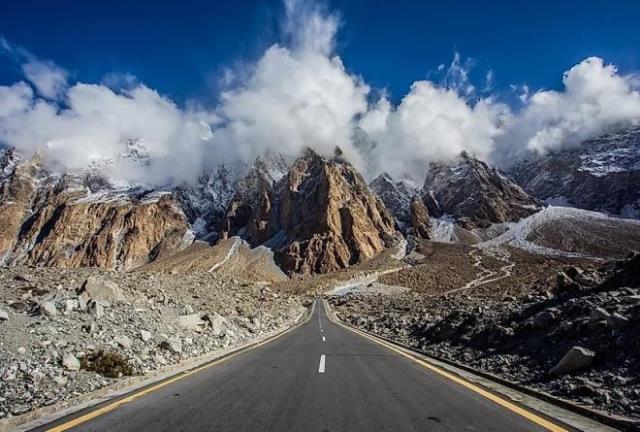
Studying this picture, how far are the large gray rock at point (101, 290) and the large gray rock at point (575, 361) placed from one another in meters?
13.9

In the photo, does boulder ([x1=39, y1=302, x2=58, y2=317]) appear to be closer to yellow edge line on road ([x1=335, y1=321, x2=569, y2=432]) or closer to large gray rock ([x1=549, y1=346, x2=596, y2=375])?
yellow edge line on road ([x1=335, y1=321, x2=569, y2=432])

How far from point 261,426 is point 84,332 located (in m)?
7.96

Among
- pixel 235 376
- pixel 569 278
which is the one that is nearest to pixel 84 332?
pixel 235 376

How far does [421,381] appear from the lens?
11.3m

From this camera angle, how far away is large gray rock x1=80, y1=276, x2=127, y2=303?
16531 mm

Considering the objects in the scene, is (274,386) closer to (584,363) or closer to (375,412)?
(375,412)

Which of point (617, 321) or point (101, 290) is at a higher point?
point (101, 290)

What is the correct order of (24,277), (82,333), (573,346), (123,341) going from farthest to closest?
(24,277) < (123,341) < (82,333) < (573,346)

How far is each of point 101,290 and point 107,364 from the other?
6.29m

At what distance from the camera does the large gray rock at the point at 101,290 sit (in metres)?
16.5

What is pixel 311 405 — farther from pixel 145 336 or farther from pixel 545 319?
pixel 545 319

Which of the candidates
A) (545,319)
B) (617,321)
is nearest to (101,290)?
(545,319)

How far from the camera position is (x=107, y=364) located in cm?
1132

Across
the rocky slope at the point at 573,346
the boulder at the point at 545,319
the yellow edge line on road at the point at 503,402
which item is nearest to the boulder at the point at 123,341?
the yellow edge line on road at the point at 503,402
